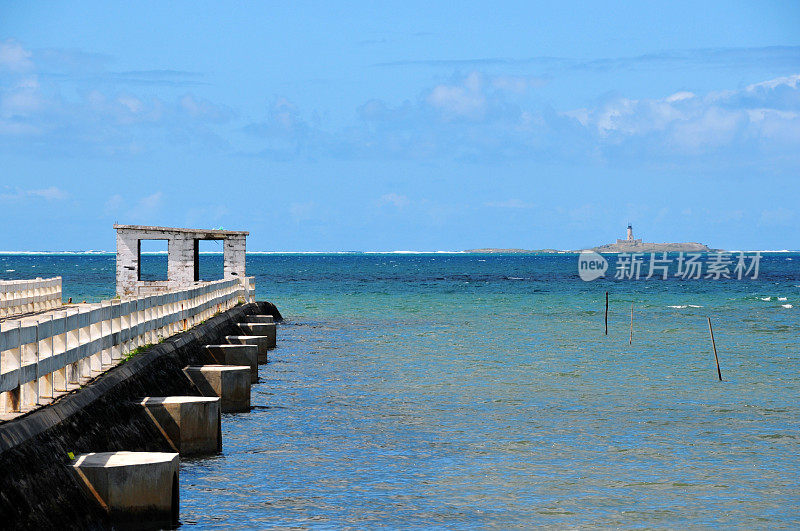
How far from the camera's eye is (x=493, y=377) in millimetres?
27781

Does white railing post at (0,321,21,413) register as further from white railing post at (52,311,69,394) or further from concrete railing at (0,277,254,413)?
white railing post at (52,311,69,394)

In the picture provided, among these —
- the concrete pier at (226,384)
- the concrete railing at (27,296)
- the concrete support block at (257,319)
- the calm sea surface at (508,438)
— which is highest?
the concrete railing at (27,296)

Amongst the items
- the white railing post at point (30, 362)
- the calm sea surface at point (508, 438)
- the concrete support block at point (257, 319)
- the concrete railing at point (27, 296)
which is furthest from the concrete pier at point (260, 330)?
the white railing post at point (30, 362)

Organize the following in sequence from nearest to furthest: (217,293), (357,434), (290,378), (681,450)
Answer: (681,450), (357,434), (290,378), (217,293)

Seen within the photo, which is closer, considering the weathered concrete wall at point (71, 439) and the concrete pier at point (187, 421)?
the weathered concrete wall at point (71, 439)

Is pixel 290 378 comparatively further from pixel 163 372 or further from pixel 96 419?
pixel 96 419

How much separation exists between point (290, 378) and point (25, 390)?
16.6m

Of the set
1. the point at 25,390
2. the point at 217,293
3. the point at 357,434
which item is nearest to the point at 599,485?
the point at 357,434

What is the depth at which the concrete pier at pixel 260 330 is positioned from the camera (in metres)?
34.1

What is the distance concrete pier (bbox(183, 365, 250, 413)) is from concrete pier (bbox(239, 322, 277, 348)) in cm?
1358

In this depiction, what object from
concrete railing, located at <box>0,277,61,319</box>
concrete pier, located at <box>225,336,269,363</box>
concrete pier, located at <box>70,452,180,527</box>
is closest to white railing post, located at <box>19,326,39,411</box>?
concrete pier, located at <box>70,452,180,527</box>

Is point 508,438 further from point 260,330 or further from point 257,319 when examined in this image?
point 257,319

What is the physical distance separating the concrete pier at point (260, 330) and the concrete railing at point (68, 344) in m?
11.7

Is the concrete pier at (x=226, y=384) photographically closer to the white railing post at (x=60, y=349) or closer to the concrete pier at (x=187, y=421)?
the concrete pier at (x=187, y=421)
